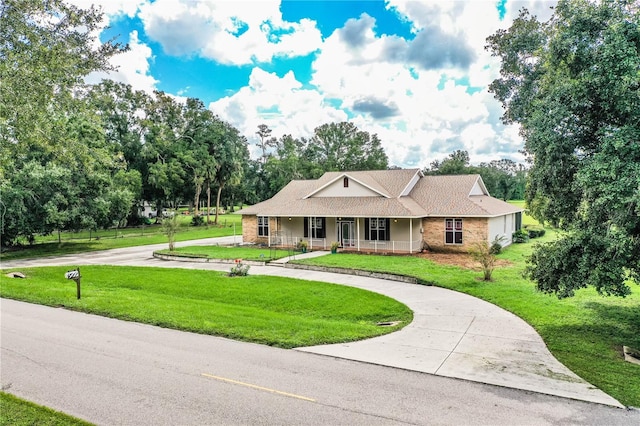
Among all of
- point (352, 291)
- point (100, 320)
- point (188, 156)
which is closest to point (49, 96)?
point (100, 320)

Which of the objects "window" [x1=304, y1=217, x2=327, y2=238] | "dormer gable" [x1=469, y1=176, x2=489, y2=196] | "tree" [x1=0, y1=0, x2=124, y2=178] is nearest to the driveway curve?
"tree" [x1=0, y1=0, x2=124, y2=178]

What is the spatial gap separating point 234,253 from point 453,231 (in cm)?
1393

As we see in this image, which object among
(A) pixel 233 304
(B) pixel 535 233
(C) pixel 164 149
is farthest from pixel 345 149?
(A) pixel 233 304

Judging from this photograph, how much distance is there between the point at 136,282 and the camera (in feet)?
56.3

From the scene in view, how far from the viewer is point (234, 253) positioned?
85.2 ft

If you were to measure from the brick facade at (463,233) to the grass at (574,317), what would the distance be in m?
3.95

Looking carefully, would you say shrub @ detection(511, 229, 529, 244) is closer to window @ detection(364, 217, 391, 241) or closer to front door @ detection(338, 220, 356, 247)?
window @ detection(364, 217, 391, 241)

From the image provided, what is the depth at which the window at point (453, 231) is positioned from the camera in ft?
83.0

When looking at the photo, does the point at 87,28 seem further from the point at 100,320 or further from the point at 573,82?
the point at 573,82

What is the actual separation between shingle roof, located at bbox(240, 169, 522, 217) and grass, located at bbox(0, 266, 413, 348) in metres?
10.0

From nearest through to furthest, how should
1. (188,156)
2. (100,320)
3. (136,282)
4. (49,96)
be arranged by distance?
1. (49,96)
2. (100,320)
3. (136,282)
4. (188,156)

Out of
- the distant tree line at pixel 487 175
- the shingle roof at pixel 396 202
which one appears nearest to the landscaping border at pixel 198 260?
the shingle roof at pixel 396 202

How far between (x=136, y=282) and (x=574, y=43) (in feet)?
55.8

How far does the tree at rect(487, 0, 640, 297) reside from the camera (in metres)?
7.42
